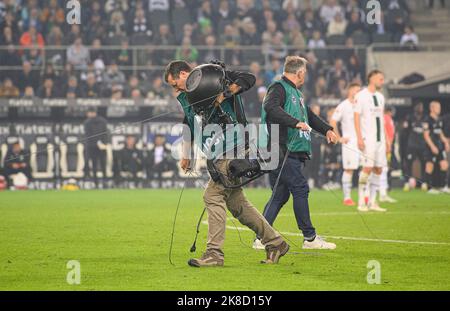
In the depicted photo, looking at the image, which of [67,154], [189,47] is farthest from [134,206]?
[189,47]

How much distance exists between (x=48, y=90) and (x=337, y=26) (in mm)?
9814

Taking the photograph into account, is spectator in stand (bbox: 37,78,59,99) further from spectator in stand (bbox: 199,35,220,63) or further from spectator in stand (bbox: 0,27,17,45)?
spectator in stand (bbox: 199,35,220,63)

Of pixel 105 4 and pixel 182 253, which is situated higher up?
pixel 105 4

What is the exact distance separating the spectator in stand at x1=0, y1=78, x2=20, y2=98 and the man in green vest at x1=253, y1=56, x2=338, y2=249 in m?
17.1

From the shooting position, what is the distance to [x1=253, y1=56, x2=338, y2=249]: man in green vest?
12703mm

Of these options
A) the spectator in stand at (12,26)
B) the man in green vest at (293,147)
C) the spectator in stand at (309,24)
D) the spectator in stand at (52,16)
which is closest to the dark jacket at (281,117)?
the man in green vest at (293,147)

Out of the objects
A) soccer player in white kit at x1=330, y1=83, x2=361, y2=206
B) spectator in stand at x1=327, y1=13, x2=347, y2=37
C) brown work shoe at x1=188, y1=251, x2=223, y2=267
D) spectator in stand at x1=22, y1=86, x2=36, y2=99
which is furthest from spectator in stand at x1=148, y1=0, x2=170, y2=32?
brown work shoe at x1=188, y1=251, x2=223, y2=267

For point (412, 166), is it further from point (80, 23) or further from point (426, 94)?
point (80, 23)

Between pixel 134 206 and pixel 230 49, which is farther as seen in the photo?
pixel 230 49

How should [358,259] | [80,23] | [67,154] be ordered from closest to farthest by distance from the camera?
[358,259] → [67,154] → [80,23]

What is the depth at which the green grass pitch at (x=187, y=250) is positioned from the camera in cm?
1004

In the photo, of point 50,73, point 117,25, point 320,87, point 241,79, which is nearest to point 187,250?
point 241,79

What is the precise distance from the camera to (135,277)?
10.4m

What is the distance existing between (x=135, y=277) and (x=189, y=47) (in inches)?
777
